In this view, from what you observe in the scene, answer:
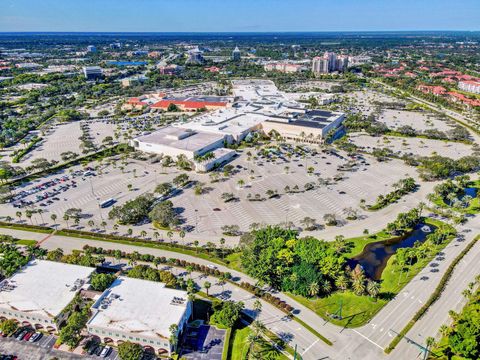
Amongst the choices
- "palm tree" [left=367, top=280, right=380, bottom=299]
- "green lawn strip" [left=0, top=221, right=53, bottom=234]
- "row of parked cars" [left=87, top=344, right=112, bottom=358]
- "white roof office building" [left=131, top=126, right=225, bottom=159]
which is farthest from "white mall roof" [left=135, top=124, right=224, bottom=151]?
"row of parked cars" [left=87, top=344, right=112, bottom=358]

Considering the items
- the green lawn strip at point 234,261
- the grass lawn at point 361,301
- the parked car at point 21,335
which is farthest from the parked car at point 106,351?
the grass lawn at point 361,301

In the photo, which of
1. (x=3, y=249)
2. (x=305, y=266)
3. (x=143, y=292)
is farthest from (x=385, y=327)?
(x=3, y=249)

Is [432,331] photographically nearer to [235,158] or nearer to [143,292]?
[143,292]

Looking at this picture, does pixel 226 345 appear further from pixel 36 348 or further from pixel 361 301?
pixel 36 348

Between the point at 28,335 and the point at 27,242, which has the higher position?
the point at 27,242

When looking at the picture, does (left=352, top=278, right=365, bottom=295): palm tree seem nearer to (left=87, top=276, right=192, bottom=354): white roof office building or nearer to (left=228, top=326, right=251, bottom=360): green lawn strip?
(left=228, top=326, right=251, bottom=360): green lawn strip

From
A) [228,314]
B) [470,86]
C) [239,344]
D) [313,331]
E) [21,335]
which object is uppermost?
[470,86]

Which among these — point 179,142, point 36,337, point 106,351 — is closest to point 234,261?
point 106,351
